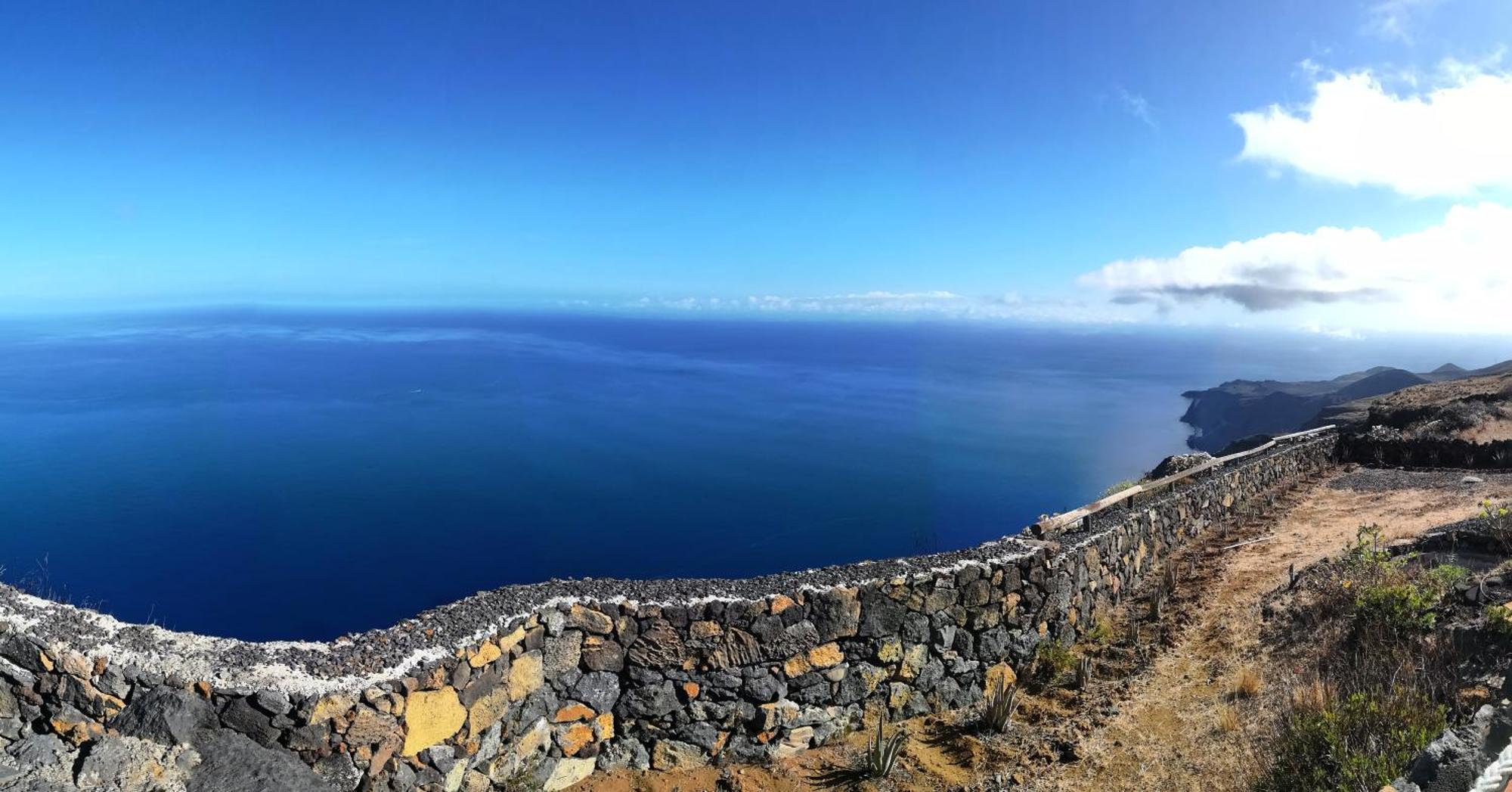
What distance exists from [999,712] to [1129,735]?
0.94 m

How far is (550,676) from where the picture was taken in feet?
16.7

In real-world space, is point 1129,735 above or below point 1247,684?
below

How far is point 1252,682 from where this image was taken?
5.66 m

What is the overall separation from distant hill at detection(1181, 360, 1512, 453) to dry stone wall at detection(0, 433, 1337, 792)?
2355 inches

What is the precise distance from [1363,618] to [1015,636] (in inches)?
104

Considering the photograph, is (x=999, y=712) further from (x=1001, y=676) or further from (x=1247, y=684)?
(x=1247, y=684)

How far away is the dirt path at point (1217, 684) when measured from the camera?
4.88 m

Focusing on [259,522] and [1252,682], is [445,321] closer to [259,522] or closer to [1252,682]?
[259,522]

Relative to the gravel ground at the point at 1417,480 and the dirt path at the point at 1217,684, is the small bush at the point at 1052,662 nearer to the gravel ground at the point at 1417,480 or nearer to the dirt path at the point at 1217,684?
the dirt path at the point at 1217,684

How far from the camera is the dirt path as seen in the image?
4.88m

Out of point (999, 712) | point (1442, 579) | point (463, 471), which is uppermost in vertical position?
point (1442, 579)

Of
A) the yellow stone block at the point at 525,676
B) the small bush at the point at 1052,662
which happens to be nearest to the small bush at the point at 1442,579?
the small bush at the point at 1052,662

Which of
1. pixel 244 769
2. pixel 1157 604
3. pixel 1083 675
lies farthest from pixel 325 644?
pixel 1157 604

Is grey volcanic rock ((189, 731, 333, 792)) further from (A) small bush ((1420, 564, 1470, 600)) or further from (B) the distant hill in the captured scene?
(B) the distant hill
